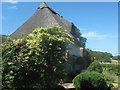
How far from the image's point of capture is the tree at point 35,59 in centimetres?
578

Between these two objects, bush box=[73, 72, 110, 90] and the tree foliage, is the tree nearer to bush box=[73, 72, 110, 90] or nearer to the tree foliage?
bush box=[73, 72, 110, 90]

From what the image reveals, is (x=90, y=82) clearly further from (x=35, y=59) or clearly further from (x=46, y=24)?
(x=46, y=24)

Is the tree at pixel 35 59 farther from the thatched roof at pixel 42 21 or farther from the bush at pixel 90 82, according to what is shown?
the thatched roof at pixel 42 21

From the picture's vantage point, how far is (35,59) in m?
5.82

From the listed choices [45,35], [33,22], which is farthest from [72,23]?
[45,35]

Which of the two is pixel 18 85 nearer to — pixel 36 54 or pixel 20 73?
pixel 20 73

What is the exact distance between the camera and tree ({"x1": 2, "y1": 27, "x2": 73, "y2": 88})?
19.0 ft

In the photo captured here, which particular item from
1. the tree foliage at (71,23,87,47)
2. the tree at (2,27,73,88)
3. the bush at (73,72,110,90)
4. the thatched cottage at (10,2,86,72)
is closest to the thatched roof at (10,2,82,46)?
the thatched cottage at (10,2,86,72)

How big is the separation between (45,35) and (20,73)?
1.67m

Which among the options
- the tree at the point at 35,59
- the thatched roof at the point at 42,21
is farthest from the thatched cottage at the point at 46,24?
the tree at the point at 35,59

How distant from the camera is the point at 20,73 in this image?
5.91 metres

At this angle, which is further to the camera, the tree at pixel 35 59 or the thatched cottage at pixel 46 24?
the thatched cottage at pixel 46 24

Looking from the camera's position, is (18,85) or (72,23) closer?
(18,85)

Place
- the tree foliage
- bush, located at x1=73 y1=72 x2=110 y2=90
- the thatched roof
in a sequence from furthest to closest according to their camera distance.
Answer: the tree foliage
the thatched roof
bush, located at x1=73 y1=72 x2=110 y2=90
